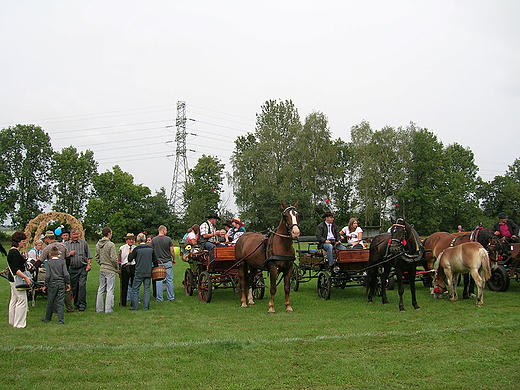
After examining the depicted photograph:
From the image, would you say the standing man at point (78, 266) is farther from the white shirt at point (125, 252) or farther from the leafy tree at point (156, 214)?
the leafy tree at point (156, 214)

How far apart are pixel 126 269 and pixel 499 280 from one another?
10093mm

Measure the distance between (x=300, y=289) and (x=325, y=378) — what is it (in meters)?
9.34

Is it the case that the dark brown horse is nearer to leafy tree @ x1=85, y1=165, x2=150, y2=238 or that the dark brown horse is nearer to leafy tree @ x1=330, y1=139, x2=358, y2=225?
leafy tree @ x1=330, y1=139, x2=358, y2=225

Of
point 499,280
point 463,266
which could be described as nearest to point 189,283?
point 463,266

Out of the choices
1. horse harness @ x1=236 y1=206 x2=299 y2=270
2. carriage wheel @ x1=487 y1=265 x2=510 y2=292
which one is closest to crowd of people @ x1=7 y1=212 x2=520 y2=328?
carriage wheel @ x1=487 y1=265 x2=510 y2=292

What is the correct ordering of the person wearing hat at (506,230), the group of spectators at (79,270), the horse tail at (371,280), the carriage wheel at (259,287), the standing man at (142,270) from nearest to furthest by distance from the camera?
1. the group of spectators at (79,270)
2. the standing man at (142,270)
3. the horse tail at (371,280)
4. the carriage wheel at (259,287)
5. the person wearing hat at (506,230)

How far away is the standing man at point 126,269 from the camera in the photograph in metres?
12.0

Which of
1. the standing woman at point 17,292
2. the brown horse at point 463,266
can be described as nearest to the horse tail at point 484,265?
the brown horse at point 463,266

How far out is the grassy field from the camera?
5.77m

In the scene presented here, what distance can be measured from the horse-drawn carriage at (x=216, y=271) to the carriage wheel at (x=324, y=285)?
1.55m

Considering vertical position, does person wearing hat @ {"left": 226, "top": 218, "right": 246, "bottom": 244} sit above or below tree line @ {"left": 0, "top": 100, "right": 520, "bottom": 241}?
below

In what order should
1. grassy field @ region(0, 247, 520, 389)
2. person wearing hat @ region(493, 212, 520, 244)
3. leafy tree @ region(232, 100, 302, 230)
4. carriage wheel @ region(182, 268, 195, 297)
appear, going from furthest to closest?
leafy tree @ region(232, 100, 302, 230) < carriage wheel @ region(182, 268, 195, 297) < person wearing hat @ region(493, 212, 520, 244) < grassy field @ region(0, 247, 520, 389)

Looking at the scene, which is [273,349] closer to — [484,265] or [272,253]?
[272,253]

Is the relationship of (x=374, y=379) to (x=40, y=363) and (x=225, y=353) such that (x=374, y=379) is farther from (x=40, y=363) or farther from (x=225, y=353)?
(x=40, y=363)
